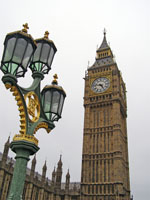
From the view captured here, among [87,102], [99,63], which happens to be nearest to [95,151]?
[87,102]

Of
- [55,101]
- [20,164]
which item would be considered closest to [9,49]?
[55,101]

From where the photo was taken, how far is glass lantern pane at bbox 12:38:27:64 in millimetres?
4926

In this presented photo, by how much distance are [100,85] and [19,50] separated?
46176 millimetres

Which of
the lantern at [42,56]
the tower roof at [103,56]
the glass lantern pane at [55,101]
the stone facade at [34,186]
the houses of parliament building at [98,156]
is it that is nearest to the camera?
the glass lantern pane at [55,101]

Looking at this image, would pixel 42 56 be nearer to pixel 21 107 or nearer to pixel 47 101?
pixel 47 101

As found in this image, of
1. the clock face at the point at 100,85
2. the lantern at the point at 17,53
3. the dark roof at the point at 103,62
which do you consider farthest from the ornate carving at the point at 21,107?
the dark roof at the point at 103,62

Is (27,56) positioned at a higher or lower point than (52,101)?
higher

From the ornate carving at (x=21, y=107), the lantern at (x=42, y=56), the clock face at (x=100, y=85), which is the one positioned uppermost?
the clock face at (x=100, y=85)

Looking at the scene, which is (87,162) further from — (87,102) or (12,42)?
(12,42)

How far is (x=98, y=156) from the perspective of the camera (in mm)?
43438

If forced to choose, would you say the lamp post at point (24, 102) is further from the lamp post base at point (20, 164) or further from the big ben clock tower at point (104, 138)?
the big ben clock tower at point (104, 138)

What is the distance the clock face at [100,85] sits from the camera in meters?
49.8

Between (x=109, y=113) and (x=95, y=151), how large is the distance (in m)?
8.15

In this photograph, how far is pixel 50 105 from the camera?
19.6 feet
